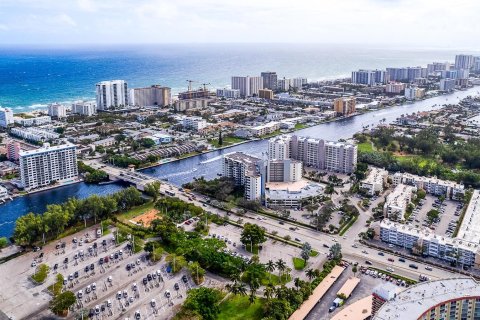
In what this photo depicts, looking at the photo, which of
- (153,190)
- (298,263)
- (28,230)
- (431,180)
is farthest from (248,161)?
(28,230)

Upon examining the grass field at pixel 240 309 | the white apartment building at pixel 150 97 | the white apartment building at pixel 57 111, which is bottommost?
the grass field at pixel 240 309

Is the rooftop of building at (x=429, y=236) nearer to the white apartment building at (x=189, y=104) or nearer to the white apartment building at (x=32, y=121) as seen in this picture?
the white apartment building at (x=189, y=104)

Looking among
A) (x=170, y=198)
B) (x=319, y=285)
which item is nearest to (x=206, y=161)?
(x=170, y=198)

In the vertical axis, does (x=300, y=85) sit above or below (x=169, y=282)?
above

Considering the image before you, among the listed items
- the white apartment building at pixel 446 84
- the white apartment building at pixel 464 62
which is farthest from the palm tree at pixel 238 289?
the white apartment building at pixel 464 62

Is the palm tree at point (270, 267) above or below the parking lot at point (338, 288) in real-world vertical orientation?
above

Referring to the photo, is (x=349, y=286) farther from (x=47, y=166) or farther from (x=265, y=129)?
(x=265, y=129)

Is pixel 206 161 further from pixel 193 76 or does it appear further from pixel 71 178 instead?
pixel 193 76

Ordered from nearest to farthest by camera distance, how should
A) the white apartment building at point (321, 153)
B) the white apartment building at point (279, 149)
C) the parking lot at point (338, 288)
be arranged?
1. the parking lot at point (338, 288)
2. the white apartment building at point (321, 153)
3. the white apartment building at point (279, 149)
